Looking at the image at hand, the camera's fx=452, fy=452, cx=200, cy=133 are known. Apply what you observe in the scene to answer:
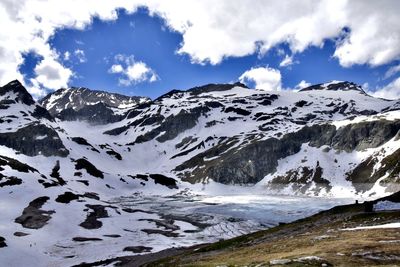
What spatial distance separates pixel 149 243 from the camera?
413 feet

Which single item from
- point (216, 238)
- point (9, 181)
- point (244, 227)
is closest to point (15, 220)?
point (9, 181)

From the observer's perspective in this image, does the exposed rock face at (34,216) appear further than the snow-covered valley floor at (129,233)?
Yes

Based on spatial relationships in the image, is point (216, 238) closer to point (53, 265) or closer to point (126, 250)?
point (126, 250)

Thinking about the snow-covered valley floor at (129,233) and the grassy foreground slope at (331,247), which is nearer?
the grassy foreground slope at (331,247)

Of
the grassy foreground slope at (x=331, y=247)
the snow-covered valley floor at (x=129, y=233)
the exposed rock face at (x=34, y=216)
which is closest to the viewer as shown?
the grassy foreground slope at (x=331, y=247)

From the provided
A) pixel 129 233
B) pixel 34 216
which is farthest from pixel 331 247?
pixel 34 216

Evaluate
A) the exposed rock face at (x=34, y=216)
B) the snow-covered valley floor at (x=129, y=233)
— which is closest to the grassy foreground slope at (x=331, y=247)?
the snow-covered valley floor at (x=129, y=233)

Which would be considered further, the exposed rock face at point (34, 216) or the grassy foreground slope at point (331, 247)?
the exposed rock face at point (34, 216)

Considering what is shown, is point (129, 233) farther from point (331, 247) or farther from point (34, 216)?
point (331, 247)

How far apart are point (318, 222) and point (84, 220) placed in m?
82.5

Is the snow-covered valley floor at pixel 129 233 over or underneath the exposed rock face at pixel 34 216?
underneath

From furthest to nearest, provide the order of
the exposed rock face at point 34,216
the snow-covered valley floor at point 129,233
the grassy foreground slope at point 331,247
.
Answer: the exposed rock face at point 34,216 → the snow-covered valley floor at point 129,233 → the grassy foreground slope at point 331,247

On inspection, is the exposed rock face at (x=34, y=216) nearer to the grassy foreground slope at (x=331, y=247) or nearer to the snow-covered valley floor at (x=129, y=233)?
the snow-covered valley floor at (x=129, y=233)

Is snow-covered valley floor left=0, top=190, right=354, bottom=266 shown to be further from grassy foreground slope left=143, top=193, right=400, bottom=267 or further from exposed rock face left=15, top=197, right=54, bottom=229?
grassy foreground slope left=143, top=193, right=400, bottom=267
